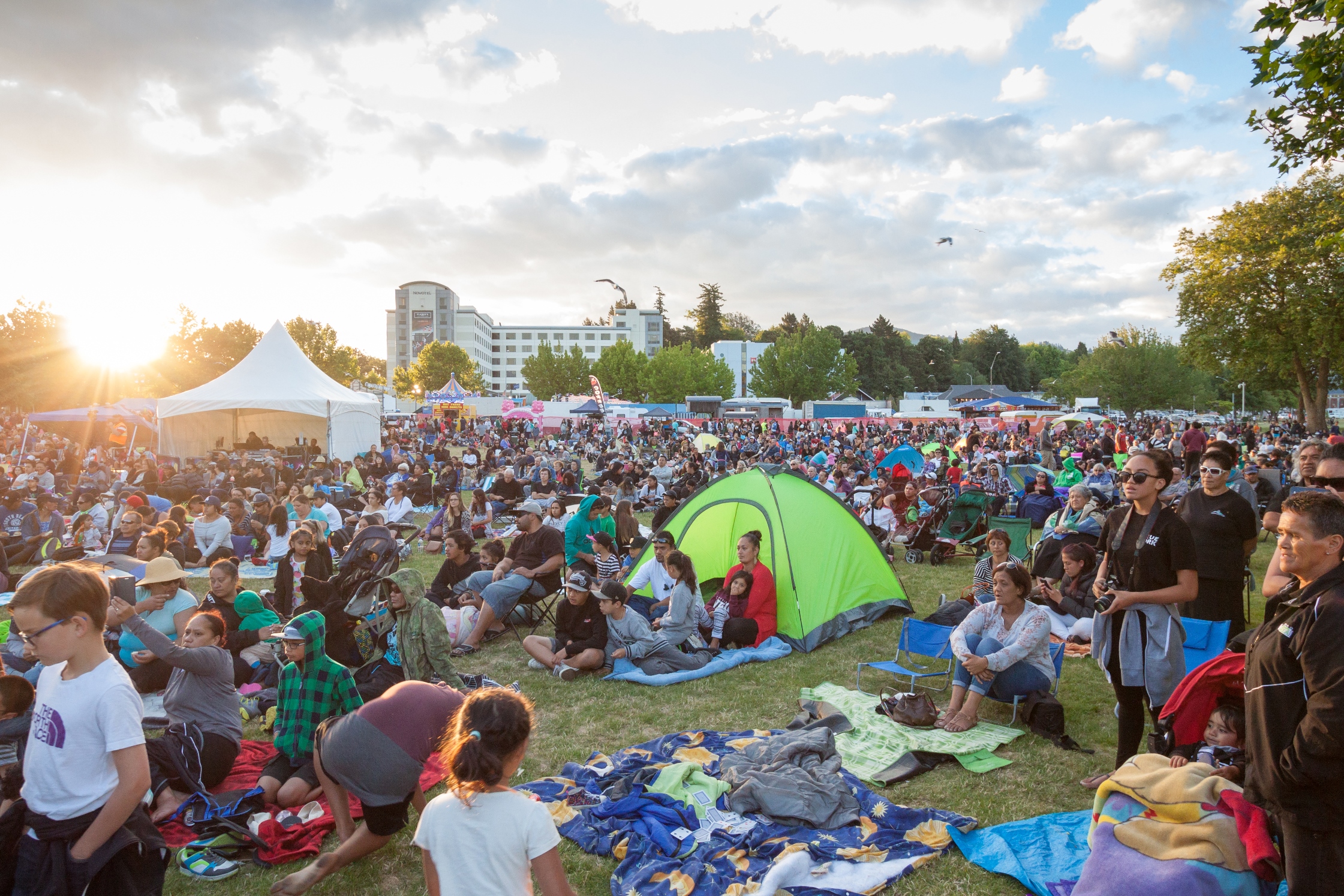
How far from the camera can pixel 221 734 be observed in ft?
14.1

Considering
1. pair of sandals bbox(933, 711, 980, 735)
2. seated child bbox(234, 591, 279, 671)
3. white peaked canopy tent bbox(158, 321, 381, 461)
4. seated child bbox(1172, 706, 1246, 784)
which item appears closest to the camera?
seated child bbox(1172, 706, 1246, 784)

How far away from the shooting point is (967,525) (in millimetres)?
11219

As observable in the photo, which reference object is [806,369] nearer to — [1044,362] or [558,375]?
[558,375]

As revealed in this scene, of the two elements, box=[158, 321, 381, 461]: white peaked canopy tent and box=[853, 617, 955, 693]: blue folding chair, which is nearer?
box=[853, 617, 955, 693]: blue folding chair

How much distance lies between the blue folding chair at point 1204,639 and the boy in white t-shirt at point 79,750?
574 centimetres

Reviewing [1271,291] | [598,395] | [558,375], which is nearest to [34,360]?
[598,395]

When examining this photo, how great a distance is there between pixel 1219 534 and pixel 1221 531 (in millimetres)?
24

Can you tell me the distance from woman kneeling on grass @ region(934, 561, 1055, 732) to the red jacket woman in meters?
2.05

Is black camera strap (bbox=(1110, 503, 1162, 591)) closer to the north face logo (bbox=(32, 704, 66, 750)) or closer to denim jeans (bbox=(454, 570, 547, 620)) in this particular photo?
the north face logo (bbox=(32, 704, 66, 750))

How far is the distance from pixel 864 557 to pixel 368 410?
18.4 meters

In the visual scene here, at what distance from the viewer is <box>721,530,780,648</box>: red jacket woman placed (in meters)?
7.02

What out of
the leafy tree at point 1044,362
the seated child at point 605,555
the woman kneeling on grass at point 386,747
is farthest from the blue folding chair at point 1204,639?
the leafy tree at point 1044,362

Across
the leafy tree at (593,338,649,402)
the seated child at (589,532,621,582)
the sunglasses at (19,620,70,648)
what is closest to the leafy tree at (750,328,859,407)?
the leafy tree at (593,338,649,402)

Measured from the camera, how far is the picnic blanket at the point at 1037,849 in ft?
11.2
